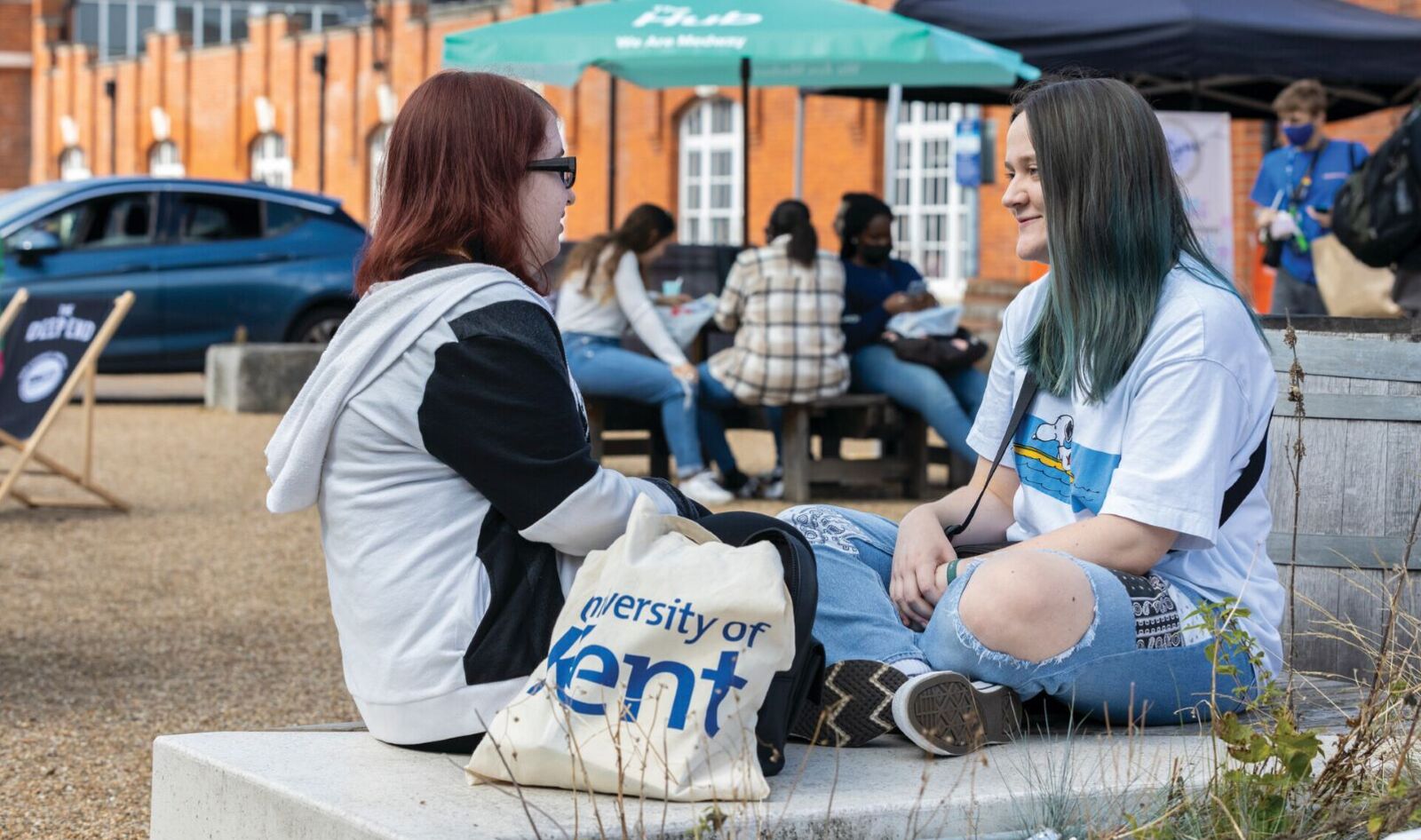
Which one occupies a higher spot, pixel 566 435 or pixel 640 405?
pixel 566 435

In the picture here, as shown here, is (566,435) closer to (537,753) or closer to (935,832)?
(537,753)

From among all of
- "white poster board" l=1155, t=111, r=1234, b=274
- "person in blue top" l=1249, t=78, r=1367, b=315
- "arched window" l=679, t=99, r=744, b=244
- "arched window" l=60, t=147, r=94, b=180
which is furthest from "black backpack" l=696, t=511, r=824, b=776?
"arched window" l=60, t=147, r=94, b=180

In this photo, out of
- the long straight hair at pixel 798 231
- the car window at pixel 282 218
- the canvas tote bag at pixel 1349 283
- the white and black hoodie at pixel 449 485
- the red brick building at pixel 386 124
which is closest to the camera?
the white and black hoodie at pixel 449 485

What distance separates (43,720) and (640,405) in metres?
4.92

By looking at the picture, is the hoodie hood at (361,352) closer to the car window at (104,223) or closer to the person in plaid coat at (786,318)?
the person in plaid coat at (786,318)

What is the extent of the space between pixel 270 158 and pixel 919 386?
32.8m

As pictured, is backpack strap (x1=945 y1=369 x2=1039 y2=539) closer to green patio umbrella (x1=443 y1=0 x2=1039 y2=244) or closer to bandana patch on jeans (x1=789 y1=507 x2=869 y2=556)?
bandana patch on jeans (x1=789 y1=507 x2=869 y2=556)

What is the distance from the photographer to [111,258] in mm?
13852

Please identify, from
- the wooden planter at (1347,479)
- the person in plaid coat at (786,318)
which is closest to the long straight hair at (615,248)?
the person in plaid coat at (786,318)

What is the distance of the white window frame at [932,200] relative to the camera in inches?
988

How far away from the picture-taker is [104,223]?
45.8 ft

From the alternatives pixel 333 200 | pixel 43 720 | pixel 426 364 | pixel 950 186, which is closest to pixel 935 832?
pixel 426 364

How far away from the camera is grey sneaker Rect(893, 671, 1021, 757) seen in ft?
9.09

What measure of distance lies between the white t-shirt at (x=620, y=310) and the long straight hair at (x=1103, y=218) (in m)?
5.63
